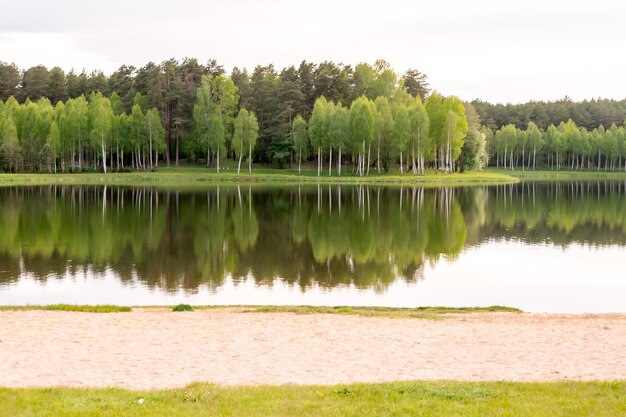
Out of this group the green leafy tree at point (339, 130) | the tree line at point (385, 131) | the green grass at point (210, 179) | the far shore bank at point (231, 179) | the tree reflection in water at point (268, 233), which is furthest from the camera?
the green leafy tree at point (339, 130)

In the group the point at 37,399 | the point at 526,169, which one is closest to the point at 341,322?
the point at 37,399

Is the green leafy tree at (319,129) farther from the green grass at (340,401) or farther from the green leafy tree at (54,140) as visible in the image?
the green grass at (340,401)

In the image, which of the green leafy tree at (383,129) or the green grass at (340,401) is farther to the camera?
the green leafy tree at (383,129)

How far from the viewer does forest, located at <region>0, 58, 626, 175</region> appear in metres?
104

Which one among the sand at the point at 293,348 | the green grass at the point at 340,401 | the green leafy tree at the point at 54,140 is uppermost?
the green leafy tree at the point at 54,140

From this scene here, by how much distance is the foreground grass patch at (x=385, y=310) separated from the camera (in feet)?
62.3

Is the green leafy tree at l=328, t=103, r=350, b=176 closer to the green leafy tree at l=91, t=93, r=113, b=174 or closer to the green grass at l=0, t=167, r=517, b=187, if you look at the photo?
the green grass at l=0, t=167, r=517, b=187

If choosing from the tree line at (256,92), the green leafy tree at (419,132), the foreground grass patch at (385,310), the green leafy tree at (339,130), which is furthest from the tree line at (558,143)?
the foreground grass patch at (385,310)

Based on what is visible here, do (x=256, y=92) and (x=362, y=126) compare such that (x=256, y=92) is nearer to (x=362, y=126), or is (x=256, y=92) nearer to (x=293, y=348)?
(x=362, y=126)

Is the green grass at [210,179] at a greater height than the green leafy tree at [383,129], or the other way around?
the green leafy tree at [383,129]

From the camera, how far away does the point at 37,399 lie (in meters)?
10.0

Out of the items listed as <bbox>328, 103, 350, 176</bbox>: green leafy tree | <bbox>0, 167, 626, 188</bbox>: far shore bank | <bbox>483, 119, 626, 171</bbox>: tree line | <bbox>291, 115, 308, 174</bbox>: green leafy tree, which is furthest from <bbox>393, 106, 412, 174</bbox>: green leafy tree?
<bbox>483, 119, 626, 171</bbox>: tree line

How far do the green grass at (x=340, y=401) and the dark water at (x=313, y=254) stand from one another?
11.8m

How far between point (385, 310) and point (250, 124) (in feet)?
288
